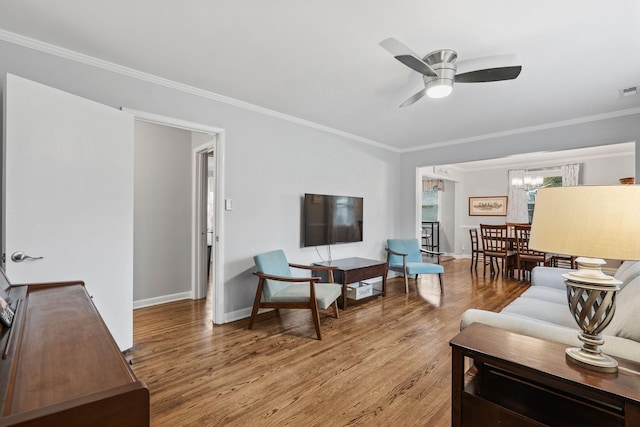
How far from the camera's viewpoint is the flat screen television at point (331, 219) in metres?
3.88

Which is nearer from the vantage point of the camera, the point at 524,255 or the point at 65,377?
the point at 65,377

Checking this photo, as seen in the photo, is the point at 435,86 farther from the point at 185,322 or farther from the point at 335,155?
the point at 185,322

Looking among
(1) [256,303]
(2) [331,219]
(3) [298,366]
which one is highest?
(2) [331,219]

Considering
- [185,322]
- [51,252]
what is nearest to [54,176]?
[51,252]

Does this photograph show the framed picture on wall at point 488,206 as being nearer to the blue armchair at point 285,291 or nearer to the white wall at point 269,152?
the white wall at point 269,152

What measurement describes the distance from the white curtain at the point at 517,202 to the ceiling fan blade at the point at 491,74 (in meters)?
6.20

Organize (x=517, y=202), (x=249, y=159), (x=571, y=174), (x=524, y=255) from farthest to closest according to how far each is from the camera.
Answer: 1. (x=517, y=202)
2. (x=571, y=174)
3. (x=524, y=255)
4. (x=249, y=159)

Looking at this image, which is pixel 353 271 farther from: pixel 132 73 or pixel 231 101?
pixel 132 73

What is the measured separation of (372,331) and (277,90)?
2601 millimetres

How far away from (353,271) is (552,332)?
8.02 ft

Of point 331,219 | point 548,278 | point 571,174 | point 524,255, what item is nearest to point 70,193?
point 331,219

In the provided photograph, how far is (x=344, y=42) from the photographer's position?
2.16 metres

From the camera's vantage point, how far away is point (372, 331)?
3.02 m

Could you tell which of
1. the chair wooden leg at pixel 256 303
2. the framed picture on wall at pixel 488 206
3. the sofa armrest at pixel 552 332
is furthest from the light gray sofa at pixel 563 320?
the framed picture on wall at pixel 488 206
